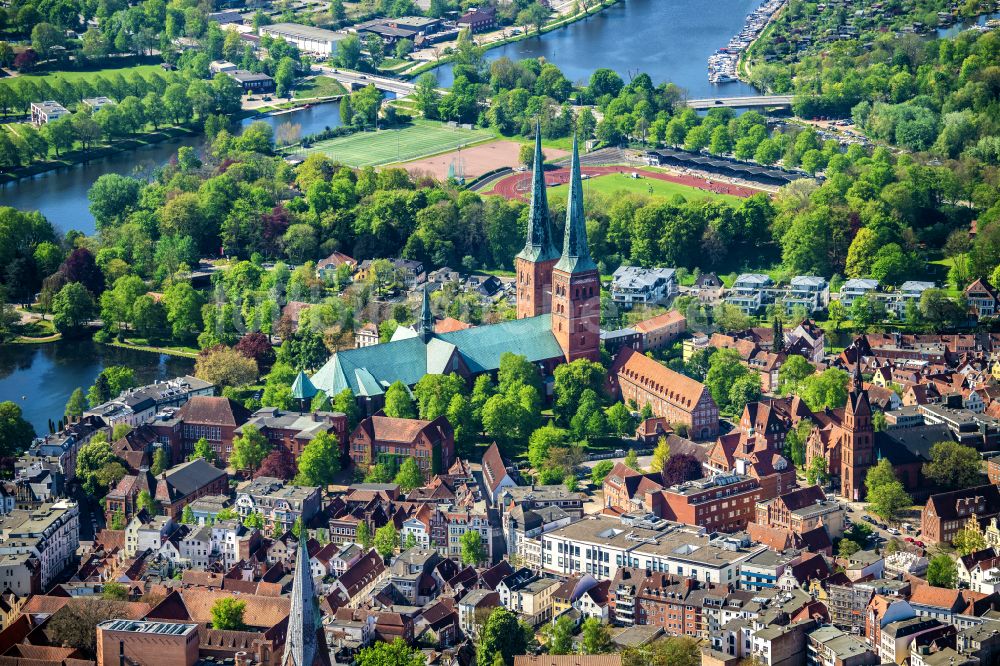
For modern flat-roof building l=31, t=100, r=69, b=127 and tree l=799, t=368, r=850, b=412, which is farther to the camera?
modern flat-roof building l=31, t=100, r=69, b=127

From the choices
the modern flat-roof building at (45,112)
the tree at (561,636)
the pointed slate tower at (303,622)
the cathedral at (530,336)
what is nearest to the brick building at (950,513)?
the tree at (561,636)

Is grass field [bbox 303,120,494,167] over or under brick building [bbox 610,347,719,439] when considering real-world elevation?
under

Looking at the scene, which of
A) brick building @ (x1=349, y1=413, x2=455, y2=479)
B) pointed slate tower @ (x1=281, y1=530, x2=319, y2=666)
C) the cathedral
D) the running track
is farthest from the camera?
the running track

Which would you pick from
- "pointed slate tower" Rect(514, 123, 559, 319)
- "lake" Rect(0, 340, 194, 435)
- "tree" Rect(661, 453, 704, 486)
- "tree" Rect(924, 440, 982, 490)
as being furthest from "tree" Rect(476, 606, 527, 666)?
"lake" Rect(0, 340, 194, 435)

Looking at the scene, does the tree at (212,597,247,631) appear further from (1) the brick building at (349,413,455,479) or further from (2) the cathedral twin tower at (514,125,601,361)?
(2) the cathedral twin tower at (514,125,601,361)

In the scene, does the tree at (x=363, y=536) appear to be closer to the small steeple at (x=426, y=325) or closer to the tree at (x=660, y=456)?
the tree at (x=660, y=456)

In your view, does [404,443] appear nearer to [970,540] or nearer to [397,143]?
[970,540]
